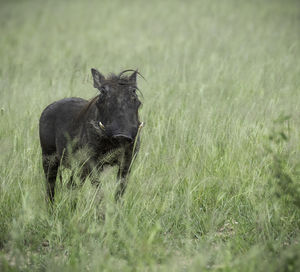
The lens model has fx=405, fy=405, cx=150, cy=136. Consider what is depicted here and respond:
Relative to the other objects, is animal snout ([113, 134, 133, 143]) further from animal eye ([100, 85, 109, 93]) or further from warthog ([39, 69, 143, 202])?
animal eye ([100, 85, 109, 93])

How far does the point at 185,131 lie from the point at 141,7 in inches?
588

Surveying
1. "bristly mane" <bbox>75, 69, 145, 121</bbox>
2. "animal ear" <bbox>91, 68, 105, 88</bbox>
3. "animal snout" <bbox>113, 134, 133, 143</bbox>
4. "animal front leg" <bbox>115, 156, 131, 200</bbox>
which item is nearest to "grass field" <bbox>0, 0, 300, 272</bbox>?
"animal front leg" <bbox>115, 156, 131, 200</bbox>

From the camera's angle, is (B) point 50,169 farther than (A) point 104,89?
Yes

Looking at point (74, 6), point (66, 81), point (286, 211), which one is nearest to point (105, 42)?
point (66, 81)

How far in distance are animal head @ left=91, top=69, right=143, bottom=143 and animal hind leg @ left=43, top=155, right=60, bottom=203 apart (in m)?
0.75

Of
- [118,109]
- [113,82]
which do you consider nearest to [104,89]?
[113,82]

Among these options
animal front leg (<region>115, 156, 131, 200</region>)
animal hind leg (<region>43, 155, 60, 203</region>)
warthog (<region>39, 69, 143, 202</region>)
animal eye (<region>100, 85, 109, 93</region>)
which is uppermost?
animal eye (<region>100, 85, 109, 93</region>)

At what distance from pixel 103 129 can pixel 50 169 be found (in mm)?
937

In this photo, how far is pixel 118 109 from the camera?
2.94 metres

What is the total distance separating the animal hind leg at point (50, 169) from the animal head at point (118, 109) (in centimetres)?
75

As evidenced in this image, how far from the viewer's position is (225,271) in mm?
2230

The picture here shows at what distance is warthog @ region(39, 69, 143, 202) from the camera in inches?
115

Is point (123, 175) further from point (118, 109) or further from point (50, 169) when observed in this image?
point (50, 169)

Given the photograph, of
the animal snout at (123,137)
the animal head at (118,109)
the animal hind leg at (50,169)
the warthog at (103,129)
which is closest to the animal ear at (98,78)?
the warthog at (103,129)
